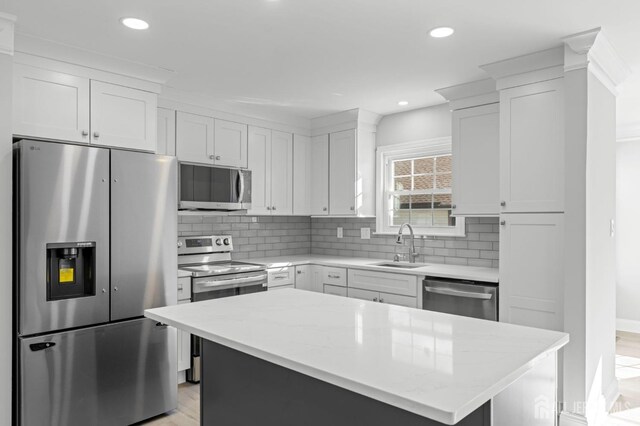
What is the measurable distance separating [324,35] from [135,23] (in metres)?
1.07

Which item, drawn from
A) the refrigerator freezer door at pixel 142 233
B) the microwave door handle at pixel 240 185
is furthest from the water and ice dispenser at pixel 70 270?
the microwave door handle at pixel 240 185

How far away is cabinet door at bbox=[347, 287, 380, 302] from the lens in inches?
153

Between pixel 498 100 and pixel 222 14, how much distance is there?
86.7 inches

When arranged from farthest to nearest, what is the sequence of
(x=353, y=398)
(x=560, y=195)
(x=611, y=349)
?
(x=611, y=349) → (x=560, y=195) → (x=353, y=398)

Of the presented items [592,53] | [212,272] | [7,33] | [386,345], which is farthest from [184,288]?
[592,53]

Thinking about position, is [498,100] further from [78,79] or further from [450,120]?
[78,79]

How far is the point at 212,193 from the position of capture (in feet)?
12.7

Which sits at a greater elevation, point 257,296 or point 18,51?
point 18,51

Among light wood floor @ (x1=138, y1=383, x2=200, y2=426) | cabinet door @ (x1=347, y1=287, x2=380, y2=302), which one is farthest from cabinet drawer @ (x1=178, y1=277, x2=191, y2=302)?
cabinet door @ (x1=347, y1=287, x2=380, y2=302)

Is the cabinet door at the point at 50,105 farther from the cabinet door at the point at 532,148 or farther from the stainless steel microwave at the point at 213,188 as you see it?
the cabinet door at the point at 532,148

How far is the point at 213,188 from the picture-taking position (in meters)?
3.87

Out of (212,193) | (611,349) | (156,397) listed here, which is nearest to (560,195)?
(611,349)

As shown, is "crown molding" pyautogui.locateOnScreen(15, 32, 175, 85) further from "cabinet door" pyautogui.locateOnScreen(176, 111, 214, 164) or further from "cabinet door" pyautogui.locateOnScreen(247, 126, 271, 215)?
"cabinet door" pyautogui.locateOnScreen(247, 126, 271, 215)

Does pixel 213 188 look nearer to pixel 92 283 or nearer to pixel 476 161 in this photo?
pixel 92 283
